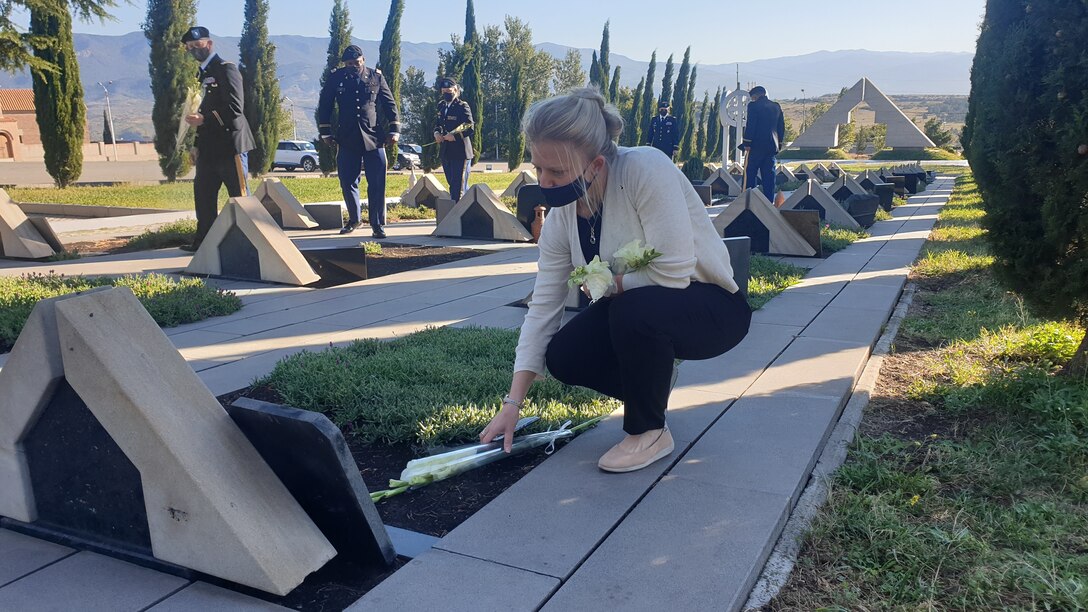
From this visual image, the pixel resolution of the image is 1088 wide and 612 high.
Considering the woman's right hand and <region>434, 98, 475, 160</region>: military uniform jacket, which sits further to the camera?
<region>434, 98, 475, 160</region>: military uniform jacket

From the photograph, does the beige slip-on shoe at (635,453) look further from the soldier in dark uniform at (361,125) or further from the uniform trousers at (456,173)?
the uniform trousers at (456,173)

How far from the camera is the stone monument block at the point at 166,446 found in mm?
2131

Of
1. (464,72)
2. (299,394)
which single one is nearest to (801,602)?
(299,394)

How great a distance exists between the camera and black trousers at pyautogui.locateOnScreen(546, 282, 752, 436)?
9.42 ft

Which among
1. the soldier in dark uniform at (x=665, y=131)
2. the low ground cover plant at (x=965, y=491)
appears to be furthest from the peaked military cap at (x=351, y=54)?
the soldier in dark uniform at (x=665, y=131)

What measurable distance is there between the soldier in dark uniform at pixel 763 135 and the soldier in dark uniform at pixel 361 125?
17.5ft

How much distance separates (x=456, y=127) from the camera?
11.7 meters

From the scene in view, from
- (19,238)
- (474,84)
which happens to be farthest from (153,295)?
(474,84)

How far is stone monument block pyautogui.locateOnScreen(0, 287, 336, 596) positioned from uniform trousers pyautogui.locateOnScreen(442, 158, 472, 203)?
9.85 metres

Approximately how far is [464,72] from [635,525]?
30322 millimetres

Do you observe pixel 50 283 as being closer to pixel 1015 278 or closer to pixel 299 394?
pixel 299 394

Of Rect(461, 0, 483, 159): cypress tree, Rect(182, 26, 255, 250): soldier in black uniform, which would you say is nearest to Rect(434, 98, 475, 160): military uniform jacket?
Rect(182, 26, 255, 250): soldier in black uniform

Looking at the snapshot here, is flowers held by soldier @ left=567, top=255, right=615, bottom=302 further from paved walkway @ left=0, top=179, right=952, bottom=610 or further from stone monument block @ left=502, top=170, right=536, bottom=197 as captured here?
stone monument block @ left=502, top=170, right=536, bottom=197

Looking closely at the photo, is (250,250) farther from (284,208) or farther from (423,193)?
(423,193)
